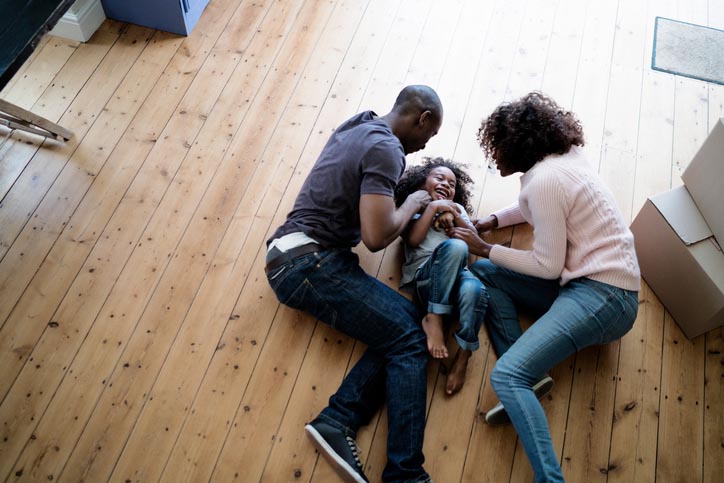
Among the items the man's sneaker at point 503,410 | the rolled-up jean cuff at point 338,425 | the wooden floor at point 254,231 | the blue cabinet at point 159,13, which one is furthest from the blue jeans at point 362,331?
the blue cabinet at point 159,13

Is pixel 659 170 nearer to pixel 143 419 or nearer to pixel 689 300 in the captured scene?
pixel 689 300

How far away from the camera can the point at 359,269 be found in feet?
6.65

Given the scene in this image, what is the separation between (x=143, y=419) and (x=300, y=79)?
1.53 meters

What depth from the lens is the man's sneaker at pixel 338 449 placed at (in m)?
1.78

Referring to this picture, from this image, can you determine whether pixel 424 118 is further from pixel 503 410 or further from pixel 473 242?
pixel 503 410

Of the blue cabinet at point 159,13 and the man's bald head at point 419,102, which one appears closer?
the man's bald head at point 419,102

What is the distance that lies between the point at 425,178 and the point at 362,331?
0.59 m

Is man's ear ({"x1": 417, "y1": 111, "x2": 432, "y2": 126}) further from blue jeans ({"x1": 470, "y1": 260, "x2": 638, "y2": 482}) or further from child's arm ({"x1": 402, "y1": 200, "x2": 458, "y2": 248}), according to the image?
blue jeans ({"x1": 470, "y1": 260, "x2": 638, "y2": 482})

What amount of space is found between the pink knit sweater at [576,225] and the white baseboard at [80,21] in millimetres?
2027

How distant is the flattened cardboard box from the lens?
78.5 inches

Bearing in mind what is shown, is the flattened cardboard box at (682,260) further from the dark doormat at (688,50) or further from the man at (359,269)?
the dark doormat at (688,50)

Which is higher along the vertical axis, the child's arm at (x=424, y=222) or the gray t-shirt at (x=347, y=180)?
the gray t-shirt at (x=347, y=180)

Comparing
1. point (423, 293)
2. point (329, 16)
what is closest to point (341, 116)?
point (329, 16)

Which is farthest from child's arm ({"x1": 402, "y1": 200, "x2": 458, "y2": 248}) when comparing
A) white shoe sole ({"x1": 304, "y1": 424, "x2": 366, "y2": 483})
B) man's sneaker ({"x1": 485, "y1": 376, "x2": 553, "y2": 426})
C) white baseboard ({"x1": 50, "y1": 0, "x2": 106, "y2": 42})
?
white baseboard ({"x1": 50, "y1": 0, "x2": 106, "y2": 42})
